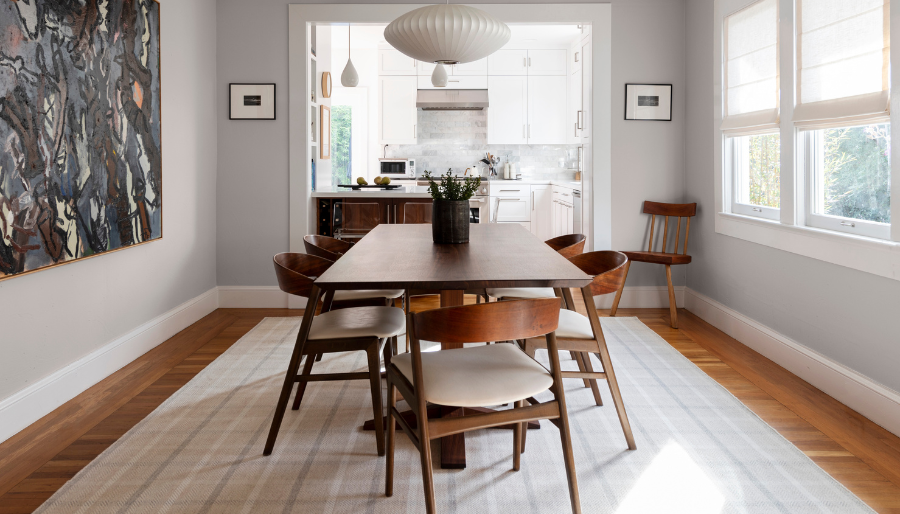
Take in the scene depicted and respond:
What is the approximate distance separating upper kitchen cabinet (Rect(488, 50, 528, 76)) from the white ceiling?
0.13 metres

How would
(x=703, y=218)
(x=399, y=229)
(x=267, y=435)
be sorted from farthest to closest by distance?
(x=703, y=218)
(x=399, y=229)
(x=267, y=435)

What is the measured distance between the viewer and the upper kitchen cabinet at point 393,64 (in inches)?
338

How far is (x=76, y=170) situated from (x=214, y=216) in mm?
2147

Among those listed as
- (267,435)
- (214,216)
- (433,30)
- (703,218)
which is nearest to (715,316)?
(703,218)

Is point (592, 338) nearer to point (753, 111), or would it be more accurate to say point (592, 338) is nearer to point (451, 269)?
point (451, 269)

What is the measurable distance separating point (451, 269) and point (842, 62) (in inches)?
92.3

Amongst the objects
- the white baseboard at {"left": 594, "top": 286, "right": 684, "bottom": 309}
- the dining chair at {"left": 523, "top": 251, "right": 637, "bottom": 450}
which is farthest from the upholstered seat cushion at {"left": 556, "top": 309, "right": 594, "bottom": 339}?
the white baseboard at {"left": 594, "top": 286, "right": 684, "bottom": 309}

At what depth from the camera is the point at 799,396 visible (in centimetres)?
322

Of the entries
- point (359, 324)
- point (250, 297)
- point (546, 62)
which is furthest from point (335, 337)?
point (546, 62)

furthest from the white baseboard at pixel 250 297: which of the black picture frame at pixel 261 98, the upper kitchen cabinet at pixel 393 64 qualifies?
the upper kitchen cabinet at pixel 393 64

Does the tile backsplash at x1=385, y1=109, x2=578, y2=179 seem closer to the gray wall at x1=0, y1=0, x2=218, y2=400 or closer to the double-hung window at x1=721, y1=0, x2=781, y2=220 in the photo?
the gray wall at x1=0, y1=0, x2=218, y2=400

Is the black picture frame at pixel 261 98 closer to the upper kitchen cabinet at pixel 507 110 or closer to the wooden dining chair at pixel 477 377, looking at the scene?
the wooden dining chair at pixel 477 377

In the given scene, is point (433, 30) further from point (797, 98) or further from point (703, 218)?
point (703, 218)

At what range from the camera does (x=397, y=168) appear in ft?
29.1
